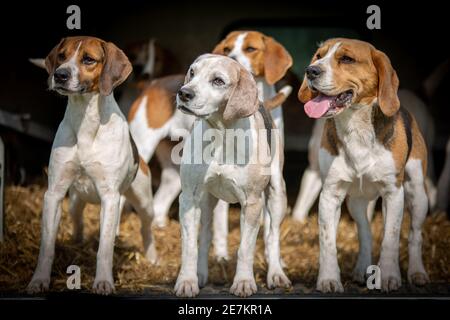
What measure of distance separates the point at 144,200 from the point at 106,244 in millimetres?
831

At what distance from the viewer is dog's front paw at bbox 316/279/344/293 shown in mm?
5238

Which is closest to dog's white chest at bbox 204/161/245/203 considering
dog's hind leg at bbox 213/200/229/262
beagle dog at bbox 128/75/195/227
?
dog's hind leg at bbox 213/200/229/262

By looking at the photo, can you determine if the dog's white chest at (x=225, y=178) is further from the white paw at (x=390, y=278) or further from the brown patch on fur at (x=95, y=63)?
the white paw at (x=390, y=278)

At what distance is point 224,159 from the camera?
5.14 m

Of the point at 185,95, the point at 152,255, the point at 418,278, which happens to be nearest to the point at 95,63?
the point at 185,95

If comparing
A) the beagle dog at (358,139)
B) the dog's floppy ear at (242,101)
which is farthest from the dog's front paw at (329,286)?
the dog's floppy ear at (242,101)

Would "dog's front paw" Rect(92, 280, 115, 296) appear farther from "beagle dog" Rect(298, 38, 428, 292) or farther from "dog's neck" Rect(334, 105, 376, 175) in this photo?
"dog's neck" Rect(334, 105, 376, 175)

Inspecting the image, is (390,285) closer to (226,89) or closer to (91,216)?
(226,89)

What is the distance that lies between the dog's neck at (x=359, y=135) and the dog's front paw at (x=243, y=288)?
3.06 feet

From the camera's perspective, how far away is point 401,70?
9391mm

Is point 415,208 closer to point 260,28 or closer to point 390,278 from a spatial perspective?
point 390,278

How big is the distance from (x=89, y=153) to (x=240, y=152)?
914 millimetres

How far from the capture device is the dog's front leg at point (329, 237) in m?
5.28
